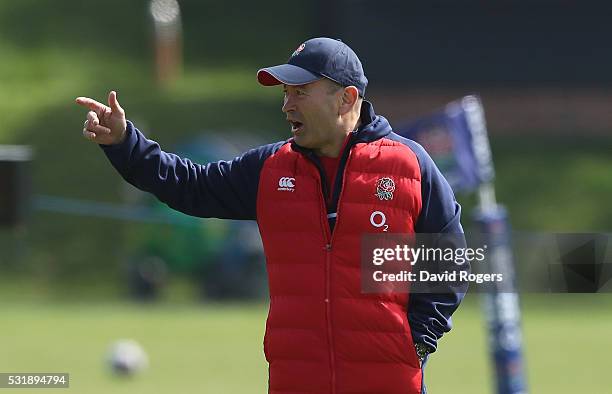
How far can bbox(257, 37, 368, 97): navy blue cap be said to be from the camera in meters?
6.34

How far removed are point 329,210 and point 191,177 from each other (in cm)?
67

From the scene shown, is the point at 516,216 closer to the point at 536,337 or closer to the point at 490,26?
the point at 490,26

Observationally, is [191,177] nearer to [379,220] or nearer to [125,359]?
[379,220]

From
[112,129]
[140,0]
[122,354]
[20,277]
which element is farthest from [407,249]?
[140,0]

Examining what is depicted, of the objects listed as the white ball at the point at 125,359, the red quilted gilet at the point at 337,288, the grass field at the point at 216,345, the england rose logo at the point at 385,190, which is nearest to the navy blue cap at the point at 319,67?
the red quilted gilet at the point at 337,288

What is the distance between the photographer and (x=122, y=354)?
48.1 feet

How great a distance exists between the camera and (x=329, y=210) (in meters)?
6.34

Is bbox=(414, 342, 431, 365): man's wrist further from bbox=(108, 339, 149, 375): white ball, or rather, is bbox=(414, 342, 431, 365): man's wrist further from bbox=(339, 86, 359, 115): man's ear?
bbox=(108, 339, 149, 375): white ball

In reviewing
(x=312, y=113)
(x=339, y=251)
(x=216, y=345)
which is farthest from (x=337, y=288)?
(x=216, y=345)

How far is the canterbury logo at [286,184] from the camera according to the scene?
6.38 m

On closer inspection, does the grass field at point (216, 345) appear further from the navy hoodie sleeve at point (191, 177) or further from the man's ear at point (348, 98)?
the man's ear at point (348, 98)

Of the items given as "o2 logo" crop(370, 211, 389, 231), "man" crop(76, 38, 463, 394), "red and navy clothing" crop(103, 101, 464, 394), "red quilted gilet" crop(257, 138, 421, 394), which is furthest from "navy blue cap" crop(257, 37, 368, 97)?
"o2 logo" crop(370, 211, 389, 231)

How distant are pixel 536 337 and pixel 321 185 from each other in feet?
41.4

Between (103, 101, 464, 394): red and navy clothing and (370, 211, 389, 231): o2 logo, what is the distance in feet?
0.05
